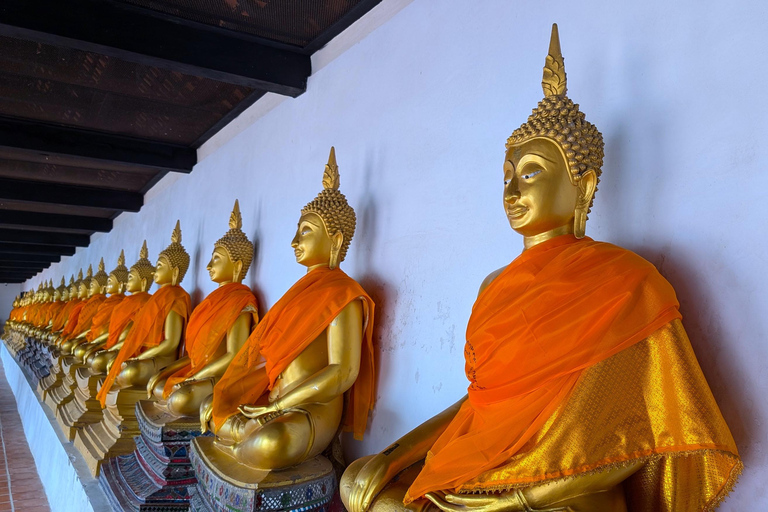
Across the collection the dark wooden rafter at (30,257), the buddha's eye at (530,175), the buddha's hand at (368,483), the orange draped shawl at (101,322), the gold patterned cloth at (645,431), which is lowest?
the buddha's hand at (368,483)

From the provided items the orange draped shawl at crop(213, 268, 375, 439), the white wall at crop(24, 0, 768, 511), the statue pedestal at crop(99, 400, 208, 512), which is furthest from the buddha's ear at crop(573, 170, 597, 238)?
the statue pedestal at crop(99, 400, 208, 512)

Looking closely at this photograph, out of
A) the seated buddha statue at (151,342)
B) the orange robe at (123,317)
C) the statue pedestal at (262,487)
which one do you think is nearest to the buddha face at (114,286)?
the orange robe at (123,317)

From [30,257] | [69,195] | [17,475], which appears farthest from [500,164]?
[30,257]

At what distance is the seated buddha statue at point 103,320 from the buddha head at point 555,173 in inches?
174

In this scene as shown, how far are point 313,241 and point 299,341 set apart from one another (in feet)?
1.40

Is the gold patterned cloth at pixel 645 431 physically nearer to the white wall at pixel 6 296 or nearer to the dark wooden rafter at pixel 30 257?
the dark wooden rafter at pixel 30 257

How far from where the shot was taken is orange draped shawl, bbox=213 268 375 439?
2.14 metres

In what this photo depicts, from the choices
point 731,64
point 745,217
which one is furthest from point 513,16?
point 745,217

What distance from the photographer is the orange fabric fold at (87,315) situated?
639cm

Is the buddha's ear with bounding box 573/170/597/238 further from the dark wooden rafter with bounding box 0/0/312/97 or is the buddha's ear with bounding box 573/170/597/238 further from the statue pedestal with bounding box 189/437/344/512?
the dark wooden rafter with bounding box 0/0/312/97

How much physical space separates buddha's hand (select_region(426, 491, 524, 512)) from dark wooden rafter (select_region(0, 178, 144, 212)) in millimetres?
6323

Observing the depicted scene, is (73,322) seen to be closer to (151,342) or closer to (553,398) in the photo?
(151,342)

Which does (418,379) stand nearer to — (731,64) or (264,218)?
(731,64)

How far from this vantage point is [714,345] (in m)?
1.24
